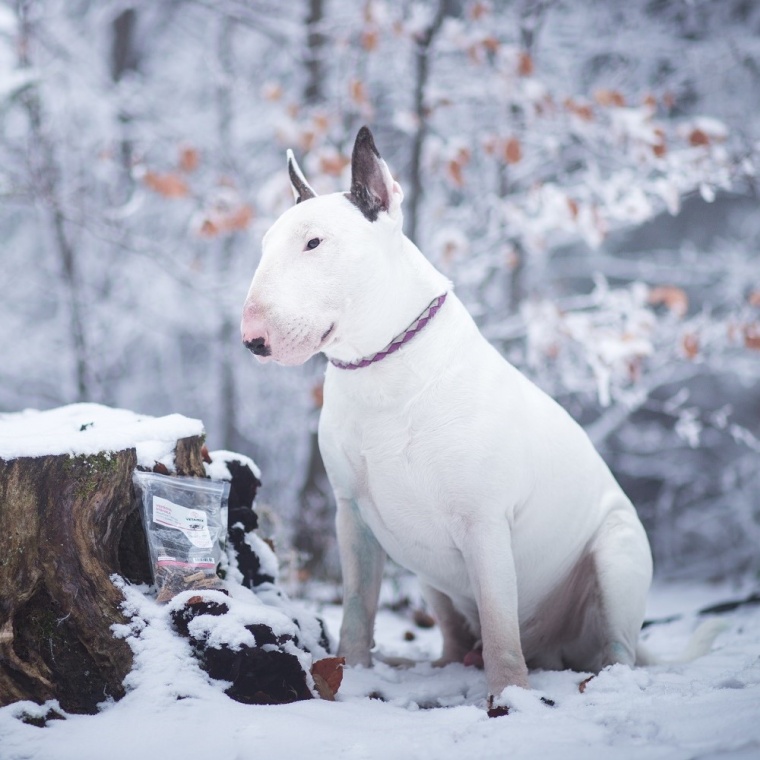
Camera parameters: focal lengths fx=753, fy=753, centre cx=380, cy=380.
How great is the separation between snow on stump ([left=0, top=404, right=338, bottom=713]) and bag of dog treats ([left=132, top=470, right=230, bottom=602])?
0.21 feet

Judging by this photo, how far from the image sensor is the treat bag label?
1.88 meters

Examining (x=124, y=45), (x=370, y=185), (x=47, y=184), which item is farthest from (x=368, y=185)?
(x=124, y=45)

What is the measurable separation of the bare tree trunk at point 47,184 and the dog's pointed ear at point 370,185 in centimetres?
356

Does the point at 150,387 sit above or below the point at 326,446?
below

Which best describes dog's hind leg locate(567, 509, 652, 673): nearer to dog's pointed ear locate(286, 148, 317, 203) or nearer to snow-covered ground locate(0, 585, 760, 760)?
snow-covered ground locate(0, 585, 760, 760)

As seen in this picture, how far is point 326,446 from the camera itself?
2.20 meters

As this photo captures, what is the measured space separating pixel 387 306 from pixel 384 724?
102 cm

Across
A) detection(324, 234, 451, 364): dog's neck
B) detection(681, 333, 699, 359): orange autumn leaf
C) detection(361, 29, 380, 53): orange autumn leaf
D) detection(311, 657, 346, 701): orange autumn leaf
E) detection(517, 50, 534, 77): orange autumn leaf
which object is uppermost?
detection(361, 29, 380, 53): orange autumn leaf

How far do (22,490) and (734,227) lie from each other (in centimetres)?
880

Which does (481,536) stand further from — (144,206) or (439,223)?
(144,206)

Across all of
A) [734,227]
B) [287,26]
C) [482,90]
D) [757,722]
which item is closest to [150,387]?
[287,26]

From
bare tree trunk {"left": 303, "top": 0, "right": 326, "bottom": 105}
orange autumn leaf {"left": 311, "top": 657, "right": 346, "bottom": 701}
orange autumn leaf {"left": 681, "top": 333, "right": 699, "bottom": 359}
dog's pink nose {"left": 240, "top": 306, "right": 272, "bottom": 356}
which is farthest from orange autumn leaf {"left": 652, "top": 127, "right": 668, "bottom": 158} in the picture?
orange autumn leaf {"left": 311, "top": 657, "right": 346, "bottom": 701}

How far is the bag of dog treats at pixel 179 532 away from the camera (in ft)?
6.13

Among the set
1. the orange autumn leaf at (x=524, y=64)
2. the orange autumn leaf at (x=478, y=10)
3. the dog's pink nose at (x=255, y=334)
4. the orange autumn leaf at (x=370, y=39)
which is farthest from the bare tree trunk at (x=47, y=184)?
the dog's pink nose at (x=255, y=334)
